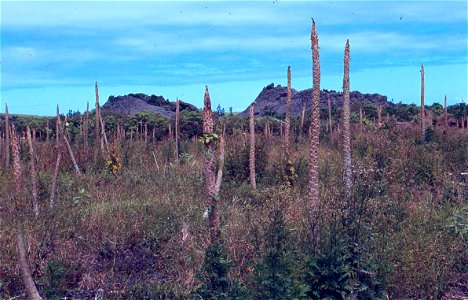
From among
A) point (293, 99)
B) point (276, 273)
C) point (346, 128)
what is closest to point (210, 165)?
point (276, 273)

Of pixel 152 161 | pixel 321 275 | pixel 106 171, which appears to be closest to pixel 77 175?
pixel 106 171

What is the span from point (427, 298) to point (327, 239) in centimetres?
138

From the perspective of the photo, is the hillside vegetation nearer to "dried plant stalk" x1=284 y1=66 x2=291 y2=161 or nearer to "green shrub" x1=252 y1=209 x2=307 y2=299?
"green shrub" x1=252 y1=209 x2=307 y2=299

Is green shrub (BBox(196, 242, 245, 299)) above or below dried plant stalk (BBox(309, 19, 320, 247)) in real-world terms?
below

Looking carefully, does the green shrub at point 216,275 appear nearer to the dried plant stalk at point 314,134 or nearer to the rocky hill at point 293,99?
the dried plant stalk at point 314,134

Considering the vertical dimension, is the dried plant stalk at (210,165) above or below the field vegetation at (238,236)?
above

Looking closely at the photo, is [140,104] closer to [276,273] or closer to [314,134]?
[314,134]

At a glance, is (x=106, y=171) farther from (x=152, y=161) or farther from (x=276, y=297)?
(x=276, y=297)

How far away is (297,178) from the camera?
1266cm

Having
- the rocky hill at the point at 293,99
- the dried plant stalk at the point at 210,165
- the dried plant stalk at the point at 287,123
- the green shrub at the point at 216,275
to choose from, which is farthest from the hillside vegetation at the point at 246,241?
the rocky hill at the point at 293,99

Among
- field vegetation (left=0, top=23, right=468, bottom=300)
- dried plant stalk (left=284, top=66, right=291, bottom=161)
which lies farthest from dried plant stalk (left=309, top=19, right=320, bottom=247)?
dried plant stalk (left=284, top=66, right=291, bottom=161)

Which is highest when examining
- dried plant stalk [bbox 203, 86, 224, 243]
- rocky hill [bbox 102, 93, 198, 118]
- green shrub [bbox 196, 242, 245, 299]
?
rocky hill [bbox 102, 93, 198, 118]

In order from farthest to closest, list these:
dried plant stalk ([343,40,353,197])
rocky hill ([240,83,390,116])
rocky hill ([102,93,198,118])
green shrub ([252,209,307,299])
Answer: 1. rocky hill ([240,83,390,116])
2. rocky hill ([102,93,198,118])
3. dried plant stalk ([343,40,353,197])
4. green shrub ([252,209,307,299])

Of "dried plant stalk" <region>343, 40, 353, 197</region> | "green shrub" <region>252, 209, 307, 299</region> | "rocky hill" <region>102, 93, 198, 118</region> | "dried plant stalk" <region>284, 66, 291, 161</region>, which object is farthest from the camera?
"rocky hill" <region>102, 93, 198, 118</region>
